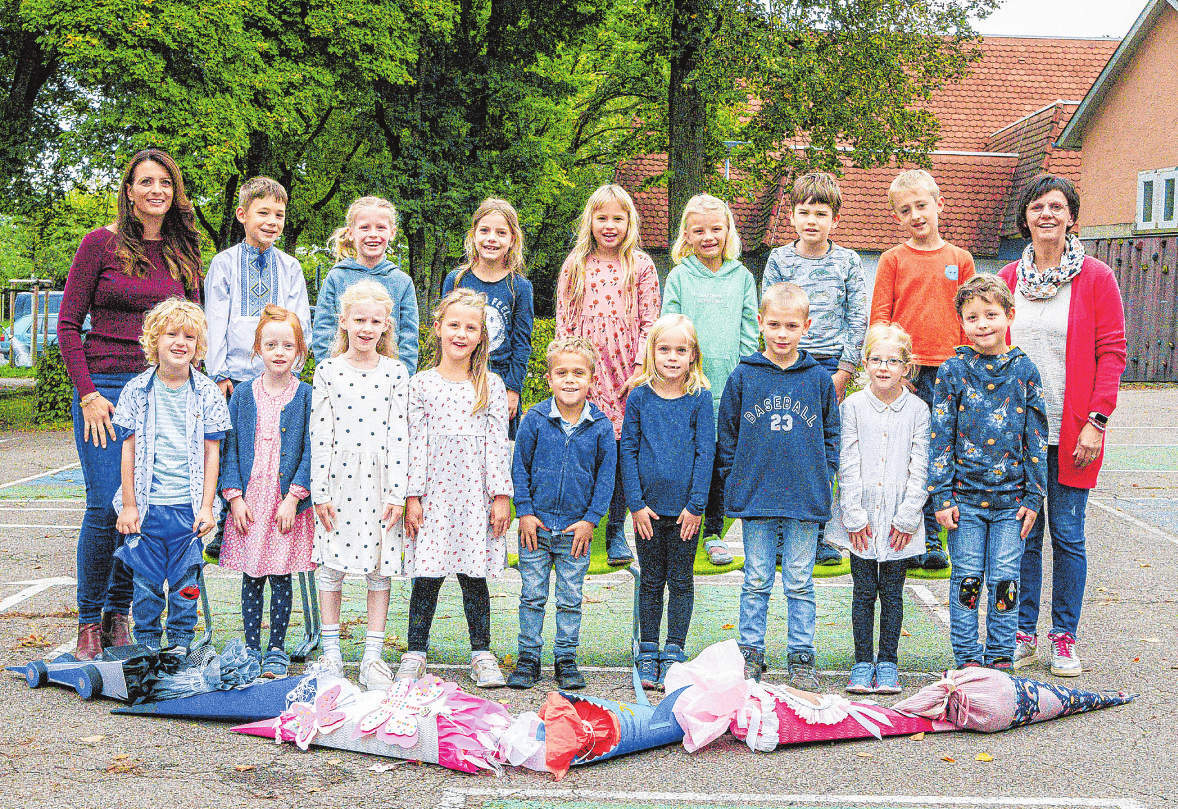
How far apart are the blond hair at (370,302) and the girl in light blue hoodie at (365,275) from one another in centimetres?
35

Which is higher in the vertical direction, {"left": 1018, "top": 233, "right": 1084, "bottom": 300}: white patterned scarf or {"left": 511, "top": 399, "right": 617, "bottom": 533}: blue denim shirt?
{"left": 1018, "top": 233, "right": 1084, "bottom": 300}: white patterned scarf

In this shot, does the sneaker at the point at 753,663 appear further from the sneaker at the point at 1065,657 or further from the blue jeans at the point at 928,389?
the sneaker at the point at 1065,657

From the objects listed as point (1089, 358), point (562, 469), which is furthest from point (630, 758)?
point (1089, 358)

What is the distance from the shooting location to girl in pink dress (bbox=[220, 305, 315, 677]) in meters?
5.11

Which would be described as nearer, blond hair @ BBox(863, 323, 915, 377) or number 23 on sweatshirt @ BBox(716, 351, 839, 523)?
number 23 on sweatshirt @ BBox(716, 351, 839, 523)

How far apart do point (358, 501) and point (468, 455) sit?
1.82 feet

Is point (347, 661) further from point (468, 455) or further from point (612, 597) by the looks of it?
point (612, 597)

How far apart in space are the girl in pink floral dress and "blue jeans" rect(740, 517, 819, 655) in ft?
2.94

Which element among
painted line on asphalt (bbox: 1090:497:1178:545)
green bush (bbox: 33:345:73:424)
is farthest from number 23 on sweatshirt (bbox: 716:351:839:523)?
green bush (bbox: 33:345:73:424)

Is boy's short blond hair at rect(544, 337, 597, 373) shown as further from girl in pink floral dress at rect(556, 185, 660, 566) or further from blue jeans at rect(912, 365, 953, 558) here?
blue jeans at rect(912, 365, 953, 558)

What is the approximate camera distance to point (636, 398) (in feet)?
17.2

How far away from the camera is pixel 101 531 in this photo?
5172mm

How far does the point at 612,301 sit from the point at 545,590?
162 centimetres

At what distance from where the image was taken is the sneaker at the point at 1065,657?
5305 mm
